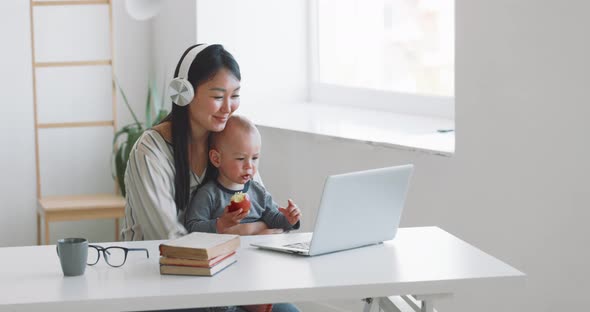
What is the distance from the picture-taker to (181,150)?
278 cm

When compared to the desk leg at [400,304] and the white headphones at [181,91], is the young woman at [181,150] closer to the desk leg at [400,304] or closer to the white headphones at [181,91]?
the white headphones at [181,91]

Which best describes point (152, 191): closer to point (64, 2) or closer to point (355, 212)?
point (355, 212)

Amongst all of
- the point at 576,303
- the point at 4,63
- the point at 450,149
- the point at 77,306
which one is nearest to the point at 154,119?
the point at 4,63

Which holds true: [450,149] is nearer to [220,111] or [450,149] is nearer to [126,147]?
[220,111]

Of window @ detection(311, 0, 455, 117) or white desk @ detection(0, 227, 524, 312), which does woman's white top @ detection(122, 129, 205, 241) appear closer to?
white desk @ detection(0, 227, 524, 312)

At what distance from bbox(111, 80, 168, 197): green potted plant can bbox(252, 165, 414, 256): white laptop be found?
230cm

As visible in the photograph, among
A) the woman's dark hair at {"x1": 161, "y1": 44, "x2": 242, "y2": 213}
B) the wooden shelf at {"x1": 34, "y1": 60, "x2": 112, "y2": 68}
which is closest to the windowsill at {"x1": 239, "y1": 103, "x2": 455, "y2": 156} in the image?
the wooden shelf at {"x1": 34, "y1": 60, "x2": 112, "y2": 68}

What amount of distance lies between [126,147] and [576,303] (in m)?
2.44

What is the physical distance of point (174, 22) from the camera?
481 centimetres

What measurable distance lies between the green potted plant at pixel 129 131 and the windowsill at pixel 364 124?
1.61 feet

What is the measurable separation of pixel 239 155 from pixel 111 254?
19.4 inches

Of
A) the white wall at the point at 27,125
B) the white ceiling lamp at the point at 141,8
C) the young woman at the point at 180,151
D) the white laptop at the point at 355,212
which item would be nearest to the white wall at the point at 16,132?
the white wall at the point at 27,125

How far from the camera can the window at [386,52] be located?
4133mm

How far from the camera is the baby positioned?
8.95 ft
